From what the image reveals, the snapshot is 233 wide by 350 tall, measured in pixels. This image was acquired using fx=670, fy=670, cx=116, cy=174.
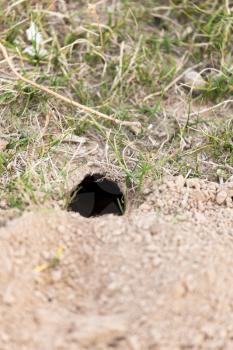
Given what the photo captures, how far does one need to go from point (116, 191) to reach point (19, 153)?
0.47 m

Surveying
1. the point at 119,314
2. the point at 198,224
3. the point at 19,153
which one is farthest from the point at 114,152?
the point at 119,314

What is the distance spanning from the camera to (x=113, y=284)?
7.41 ft

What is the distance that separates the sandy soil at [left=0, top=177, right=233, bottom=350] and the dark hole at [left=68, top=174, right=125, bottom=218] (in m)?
0.41

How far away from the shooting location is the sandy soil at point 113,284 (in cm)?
213

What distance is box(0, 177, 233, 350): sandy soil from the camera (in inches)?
83.9

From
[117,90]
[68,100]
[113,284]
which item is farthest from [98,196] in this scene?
[113,284]

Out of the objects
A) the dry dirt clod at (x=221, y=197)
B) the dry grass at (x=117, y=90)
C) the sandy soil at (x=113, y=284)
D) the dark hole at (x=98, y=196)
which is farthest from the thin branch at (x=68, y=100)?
the sandy soil at (x=113, y=284)

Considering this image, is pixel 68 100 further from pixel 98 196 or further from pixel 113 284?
pixel 113 284

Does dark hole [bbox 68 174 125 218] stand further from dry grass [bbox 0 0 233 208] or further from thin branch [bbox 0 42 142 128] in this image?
thin branch [bbox 0 42 142 128]

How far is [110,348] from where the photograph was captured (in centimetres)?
211

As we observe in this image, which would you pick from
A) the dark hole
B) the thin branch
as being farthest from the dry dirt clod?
the thin branch

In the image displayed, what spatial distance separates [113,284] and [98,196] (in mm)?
→ 850

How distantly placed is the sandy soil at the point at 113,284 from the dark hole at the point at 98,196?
16.1 inches

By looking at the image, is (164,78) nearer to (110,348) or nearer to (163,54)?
(163,54)
